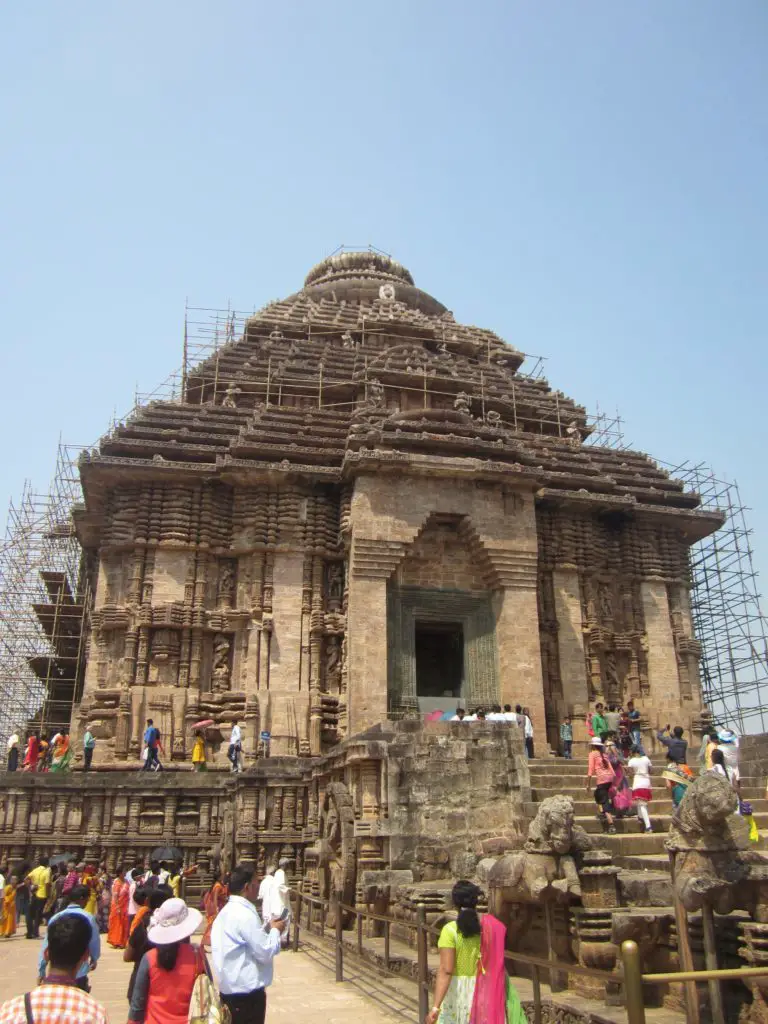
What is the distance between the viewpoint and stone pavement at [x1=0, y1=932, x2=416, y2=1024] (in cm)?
856

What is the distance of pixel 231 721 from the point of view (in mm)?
21578

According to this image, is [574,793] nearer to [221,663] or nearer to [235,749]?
[235,749]

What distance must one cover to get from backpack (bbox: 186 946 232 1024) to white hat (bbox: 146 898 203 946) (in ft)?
0.88

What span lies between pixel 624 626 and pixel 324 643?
8644mm

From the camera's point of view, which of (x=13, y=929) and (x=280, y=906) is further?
(x=13, y=929)

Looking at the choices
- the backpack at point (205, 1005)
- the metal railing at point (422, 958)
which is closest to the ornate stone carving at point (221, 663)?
the metal railing at point (422, 958)

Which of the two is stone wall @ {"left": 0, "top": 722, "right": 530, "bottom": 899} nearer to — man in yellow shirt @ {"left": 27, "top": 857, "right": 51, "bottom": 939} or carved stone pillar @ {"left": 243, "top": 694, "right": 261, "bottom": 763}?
carved stone pillar @ {"left": 243, "top": 694, "right": 261, "bottom": 763}

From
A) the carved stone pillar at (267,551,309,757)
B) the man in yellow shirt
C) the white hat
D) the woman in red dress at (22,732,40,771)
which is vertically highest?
the carved stone pillar at (267,551,309,757)

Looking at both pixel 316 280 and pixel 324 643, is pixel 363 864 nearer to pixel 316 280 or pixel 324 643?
pixel 324 643

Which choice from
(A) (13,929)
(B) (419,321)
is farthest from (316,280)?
(A) (13,929)

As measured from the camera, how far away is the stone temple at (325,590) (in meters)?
19.2

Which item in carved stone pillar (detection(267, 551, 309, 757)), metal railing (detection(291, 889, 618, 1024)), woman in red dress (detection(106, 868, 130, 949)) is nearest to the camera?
metal railing (detection(291, 889, 618, 1024))

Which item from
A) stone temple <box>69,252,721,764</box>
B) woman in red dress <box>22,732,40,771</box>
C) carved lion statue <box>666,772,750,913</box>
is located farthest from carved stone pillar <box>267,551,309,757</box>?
carved lion statue <box>666,772,750,913</box>

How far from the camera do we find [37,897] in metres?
16.0
